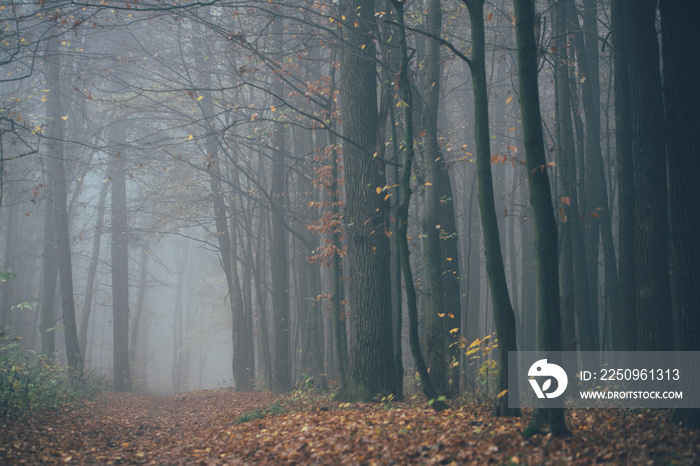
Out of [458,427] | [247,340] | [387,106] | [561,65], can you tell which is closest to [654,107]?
[561,65]

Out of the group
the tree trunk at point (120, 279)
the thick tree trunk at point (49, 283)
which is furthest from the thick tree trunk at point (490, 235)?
the tree trunk at point (120, 279)

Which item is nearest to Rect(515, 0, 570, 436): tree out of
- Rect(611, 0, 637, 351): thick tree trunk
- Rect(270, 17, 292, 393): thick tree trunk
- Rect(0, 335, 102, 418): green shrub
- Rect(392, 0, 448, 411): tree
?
Rect(392, 0, 448, 411): tree

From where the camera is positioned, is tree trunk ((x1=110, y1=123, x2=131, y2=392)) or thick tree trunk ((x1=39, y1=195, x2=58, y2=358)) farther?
tree trunk ((x1=110, y1=123, x2=131, y2=392))

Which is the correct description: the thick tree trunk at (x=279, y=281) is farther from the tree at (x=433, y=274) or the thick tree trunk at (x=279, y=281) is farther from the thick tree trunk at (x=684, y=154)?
the thick tree trunk at (x=684, y=154)

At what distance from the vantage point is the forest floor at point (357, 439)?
4.61 m

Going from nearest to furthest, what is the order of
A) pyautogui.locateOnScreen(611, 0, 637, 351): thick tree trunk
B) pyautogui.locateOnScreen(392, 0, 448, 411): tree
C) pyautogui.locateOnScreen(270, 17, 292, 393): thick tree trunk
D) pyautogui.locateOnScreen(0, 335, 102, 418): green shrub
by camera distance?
pyautogui.locateOnScreen(392, 0, 448, 411): tree < pyautogui.locateOnScreen(0, 335, 102, 418): green shrub < pyautogui.locateOnScreen(611, 0, 637, 351): thick tree trunk < pyautogui.locateOnScreen(270, 17, 292, 393): thick tree trunk

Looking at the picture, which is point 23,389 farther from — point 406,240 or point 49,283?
point 49,283

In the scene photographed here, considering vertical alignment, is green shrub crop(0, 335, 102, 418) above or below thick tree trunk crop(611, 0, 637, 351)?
below

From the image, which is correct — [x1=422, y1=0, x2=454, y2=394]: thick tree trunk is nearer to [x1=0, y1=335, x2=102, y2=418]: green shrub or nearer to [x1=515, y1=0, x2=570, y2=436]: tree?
[x1=515, y1=0, x2=570, y2=436]: tree

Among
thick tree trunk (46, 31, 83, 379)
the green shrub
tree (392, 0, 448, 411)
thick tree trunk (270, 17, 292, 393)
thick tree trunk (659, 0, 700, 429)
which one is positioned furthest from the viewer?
thick tree trunk (46, 31, 83, 379)

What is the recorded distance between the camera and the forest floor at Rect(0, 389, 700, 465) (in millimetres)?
4613

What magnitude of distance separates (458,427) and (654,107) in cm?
557

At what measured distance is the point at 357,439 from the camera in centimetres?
555

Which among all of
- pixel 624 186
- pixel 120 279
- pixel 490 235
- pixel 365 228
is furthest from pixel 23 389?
pixel 120 279
